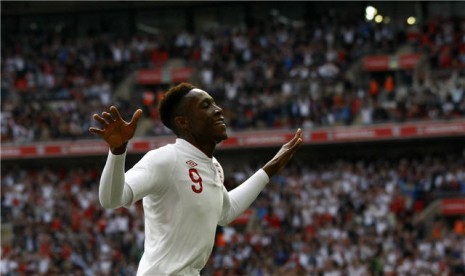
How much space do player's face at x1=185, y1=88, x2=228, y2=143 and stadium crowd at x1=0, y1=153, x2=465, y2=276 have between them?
14942 millimetres

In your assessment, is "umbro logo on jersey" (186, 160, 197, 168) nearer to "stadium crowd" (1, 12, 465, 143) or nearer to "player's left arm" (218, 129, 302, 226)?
"player's left arm" (218, 129, 302, 226)

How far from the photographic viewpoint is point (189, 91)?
541 centimetres

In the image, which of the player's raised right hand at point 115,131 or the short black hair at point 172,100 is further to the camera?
the short black hair at point 172,100

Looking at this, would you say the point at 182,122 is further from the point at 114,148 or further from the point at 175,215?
the point at 114,148

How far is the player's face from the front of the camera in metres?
5.36

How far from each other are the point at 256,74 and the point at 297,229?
6.39 metres

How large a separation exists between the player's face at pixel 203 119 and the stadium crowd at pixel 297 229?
1494cm

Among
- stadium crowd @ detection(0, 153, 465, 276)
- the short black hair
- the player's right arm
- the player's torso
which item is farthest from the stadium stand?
the player's right arm

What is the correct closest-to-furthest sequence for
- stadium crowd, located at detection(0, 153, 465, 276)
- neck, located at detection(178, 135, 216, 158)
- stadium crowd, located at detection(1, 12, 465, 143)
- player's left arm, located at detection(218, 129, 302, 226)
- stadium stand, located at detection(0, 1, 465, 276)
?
neck, located at detection(178, 135, 216, 158) → player's left arm, located at detection(218, 129, 302, 226) → stadium crowd, located at detection(0, 153, 465, 276) → stadium stand, located at detection(0, 1, 465, 276) → stadium crowd, located at detection(1, 12, 465, 143)

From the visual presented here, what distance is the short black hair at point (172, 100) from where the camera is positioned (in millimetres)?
5406

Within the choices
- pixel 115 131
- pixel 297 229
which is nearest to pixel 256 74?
pixel 297 229

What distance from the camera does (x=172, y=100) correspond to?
5.42 m

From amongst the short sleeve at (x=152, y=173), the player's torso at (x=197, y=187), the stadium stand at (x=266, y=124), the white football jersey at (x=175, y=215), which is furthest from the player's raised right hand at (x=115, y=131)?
the stadium stand at (x=266, y=124)

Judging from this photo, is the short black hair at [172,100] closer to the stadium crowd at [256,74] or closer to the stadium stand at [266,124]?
the stadium stand at [266,124]
